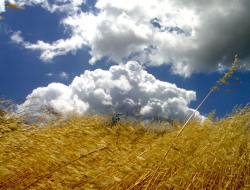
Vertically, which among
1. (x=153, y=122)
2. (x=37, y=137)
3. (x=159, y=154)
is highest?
(x=153, y=122)

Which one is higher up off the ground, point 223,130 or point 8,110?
point 8,110

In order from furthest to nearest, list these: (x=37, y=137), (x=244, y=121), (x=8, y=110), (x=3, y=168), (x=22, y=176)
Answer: (x=8, y=110)
(x=244, y=121)
(x=37, y=137)
(x=22, y=176)
(x=3, y=168)

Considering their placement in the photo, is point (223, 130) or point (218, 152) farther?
point (223, 130)

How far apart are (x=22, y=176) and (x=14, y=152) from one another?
0.21 metres

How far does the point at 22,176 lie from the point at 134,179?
0.92m

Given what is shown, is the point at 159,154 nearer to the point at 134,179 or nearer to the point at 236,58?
the point at 134,179

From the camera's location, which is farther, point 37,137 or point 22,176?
point 37,137

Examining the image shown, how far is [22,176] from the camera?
76.8 inches

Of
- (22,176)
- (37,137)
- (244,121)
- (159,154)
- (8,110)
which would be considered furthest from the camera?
(8,110)

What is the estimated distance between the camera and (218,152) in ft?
7.13

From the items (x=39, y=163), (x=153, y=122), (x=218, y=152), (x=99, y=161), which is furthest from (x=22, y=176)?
(x=153, y=122)

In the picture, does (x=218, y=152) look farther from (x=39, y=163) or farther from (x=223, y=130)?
(x=39, y=163)

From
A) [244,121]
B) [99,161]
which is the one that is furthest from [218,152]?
[244,121]

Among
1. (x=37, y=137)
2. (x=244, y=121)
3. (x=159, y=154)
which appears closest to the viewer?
(x=159, y=154)
